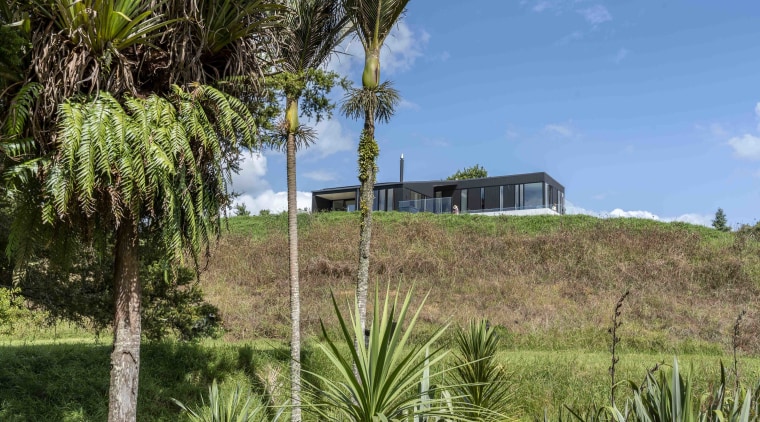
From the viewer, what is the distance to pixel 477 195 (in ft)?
136

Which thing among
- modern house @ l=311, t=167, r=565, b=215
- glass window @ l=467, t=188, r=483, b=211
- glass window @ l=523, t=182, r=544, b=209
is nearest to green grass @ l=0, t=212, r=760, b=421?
glass window @ l=523, t=182, r=544, b=209

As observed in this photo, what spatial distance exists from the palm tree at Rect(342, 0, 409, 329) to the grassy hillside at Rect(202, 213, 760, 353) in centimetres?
664

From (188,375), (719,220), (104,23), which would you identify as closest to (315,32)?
(104,23)

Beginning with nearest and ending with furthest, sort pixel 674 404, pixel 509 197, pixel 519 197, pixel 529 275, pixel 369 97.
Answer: pixel 674 404
pixel 369 97
pixel 529 275
pixel 519 197
pixel 509 197

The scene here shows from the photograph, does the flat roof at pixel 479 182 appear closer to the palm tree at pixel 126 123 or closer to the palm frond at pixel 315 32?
the palm frond at pixel 315 32

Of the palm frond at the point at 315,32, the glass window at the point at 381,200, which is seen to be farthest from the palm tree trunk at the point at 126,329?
the glass window at the point at 381,200

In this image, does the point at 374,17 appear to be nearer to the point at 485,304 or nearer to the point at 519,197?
the point at 485,304

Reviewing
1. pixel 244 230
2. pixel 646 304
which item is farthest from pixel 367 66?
pixel 244 230

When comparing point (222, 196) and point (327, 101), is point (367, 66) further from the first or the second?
point (222, 196)

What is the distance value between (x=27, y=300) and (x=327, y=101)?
795 centimetres

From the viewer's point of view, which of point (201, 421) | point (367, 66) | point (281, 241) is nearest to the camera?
point (201, 421)

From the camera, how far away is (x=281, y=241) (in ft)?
105

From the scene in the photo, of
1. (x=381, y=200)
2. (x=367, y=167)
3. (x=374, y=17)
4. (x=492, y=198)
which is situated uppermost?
(x=374, y=17)

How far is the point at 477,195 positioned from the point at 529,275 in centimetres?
1623
